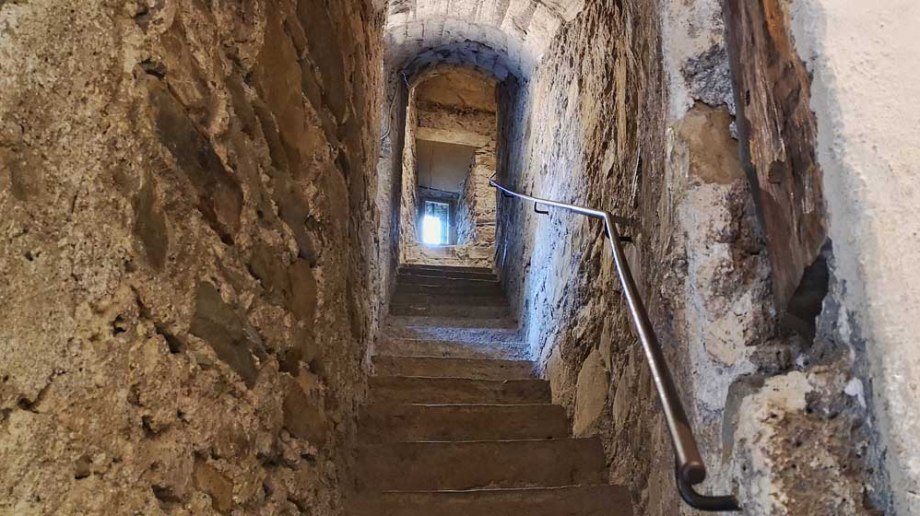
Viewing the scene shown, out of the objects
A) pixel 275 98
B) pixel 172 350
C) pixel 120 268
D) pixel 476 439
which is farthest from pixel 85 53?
pixel 476 439

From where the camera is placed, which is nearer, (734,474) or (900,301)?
(900,301)

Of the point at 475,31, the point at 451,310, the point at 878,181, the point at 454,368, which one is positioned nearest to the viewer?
the point at 878,181

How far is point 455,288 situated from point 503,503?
2718 millimetres

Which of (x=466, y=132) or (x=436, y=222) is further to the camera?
(x=436, y=222)

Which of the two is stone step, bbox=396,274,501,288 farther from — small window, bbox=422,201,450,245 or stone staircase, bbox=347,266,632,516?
small window, bbox=422,201,450,245

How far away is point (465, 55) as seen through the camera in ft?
13.1

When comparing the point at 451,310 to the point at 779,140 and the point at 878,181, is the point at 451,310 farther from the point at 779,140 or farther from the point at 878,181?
the point at 878,181

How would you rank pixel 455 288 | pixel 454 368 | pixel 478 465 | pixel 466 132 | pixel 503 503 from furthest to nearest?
pixel 466 132 < pixel 455 288 < pixel 454 368 < pixel 478 465 < pixel 503 503

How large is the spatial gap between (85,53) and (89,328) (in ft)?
0.87

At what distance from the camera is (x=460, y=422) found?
2.07 meters

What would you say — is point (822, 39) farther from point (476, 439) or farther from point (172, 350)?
point (476, 439)

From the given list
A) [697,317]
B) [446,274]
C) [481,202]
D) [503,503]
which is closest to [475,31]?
[446,274]

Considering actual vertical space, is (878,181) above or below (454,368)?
above

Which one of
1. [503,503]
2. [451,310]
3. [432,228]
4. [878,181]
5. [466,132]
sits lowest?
[503,503]
